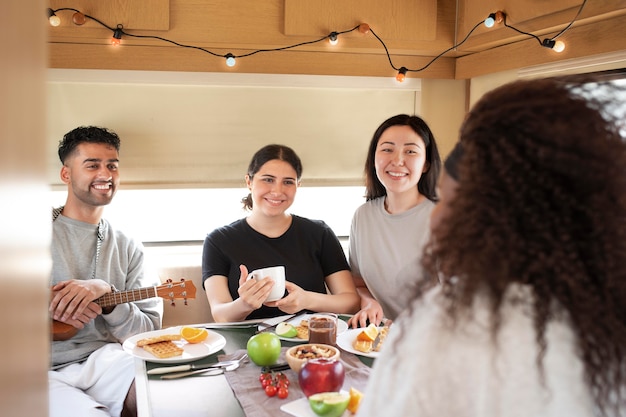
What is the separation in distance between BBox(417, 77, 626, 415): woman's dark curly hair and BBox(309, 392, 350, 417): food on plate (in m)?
0.61

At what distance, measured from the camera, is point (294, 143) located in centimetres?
306

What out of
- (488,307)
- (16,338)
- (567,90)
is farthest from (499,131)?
(16,338)

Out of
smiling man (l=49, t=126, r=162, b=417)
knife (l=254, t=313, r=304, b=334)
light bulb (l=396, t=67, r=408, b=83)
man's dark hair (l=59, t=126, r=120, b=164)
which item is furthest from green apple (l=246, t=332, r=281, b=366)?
light bulb (l=396, t=67, r=408, b=83)

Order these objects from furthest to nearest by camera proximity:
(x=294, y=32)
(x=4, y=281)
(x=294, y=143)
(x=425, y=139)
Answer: (x=294, y=143) → (x=294, y=32) → (x=425, y=139) → (x=4, y=281)

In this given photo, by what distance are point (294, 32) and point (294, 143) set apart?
0.61 meters

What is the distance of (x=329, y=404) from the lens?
4.16 ft

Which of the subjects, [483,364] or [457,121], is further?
[457,121]

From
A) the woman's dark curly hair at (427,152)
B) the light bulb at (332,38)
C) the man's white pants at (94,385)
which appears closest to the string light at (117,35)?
the light bulb at (332,38)

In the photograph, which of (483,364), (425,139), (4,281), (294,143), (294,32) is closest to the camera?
(4,281)

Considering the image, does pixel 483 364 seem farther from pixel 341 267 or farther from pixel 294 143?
pixel 294 143

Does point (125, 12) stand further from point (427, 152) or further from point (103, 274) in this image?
point (427, 152)

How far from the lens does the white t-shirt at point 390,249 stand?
242 cm

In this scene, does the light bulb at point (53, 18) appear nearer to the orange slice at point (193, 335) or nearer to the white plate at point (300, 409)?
the orange slice at point (193, 335)

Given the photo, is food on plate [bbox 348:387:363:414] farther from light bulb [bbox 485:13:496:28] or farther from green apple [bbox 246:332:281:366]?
light bulb [bbox 485:13:496:28]
